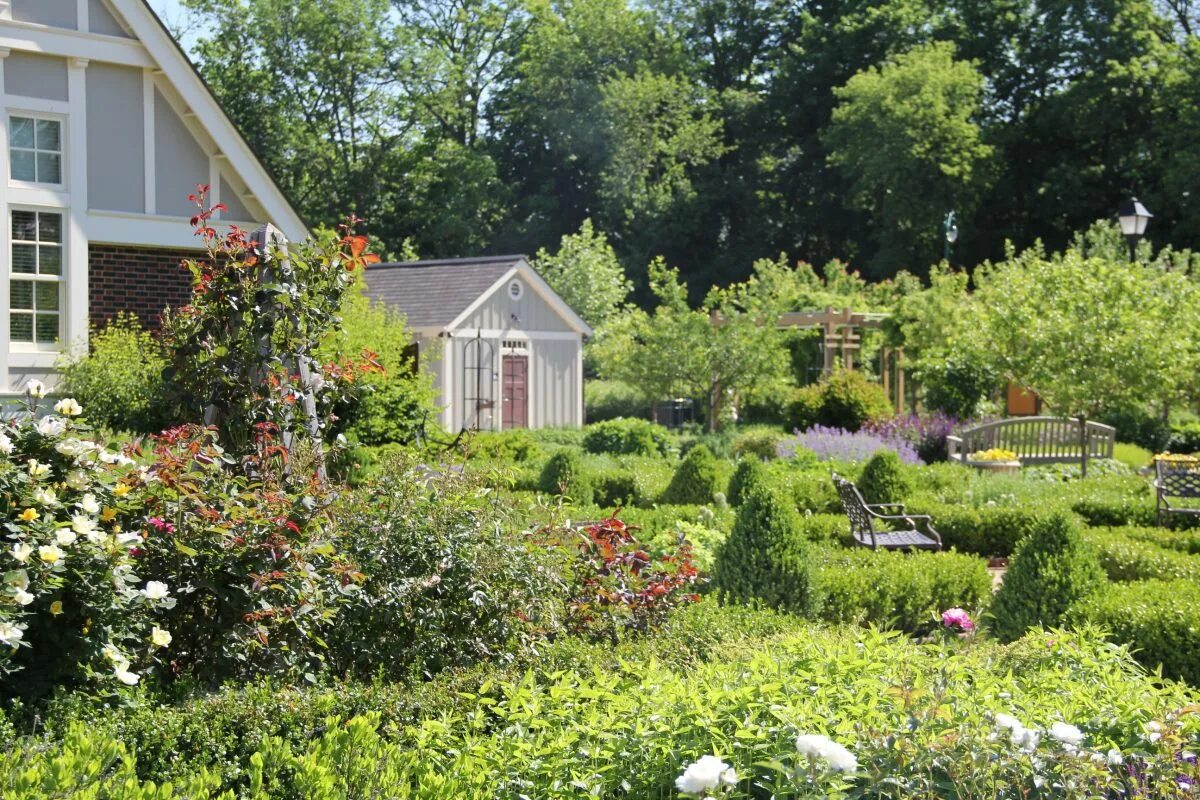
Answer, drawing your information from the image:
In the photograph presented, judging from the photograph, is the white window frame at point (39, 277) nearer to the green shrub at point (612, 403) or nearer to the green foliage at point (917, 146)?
the green shrub at point (612, 403)

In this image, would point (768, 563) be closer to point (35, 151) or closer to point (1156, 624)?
point (1156, 624)

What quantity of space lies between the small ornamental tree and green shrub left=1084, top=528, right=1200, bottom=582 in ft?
18.7

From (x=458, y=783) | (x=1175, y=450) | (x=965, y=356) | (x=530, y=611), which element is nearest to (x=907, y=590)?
(x=530, y=611)

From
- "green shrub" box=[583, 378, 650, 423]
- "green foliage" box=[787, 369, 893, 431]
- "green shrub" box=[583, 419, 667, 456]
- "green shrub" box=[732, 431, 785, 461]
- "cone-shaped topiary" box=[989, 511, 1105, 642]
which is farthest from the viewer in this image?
"green shrub" box=[583, 378, 650, 423]

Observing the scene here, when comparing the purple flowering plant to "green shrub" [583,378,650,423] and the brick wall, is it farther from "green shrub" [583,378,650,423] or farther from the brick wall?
"green shrub" [583,378,650,423]

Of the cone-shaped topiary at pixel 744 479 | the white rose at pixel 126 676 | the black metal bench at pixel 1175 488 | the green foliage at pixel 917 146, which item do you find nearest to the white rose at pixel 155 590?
the white rose at pixel 126 676

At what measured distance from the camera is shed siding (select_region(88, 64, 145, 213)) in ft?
42.1

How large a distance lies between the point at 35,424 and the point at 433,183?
127ft

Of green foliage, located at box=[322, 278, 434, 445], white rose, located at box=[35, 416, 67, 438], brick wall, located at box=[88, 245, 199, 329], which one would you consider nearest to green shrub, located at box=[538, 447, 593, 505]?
green foliage, located at box=[322, 278, 434, 445]

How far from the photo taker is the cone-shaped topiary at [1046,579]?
7168mm

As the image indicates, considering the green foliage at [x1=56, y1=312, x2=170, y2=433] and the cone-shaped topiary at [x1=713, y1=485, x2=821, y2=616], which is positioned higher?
the green foliage at [x1=56, y1=312, x2=170, y2=433]

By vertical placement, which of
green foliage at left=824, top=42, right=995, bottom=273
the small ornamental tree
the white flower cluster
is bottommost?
the white flower cluster

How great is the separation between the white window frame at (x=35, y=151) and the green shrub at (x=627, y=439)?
29.6 feet

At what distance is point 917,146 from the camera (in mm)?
38562
